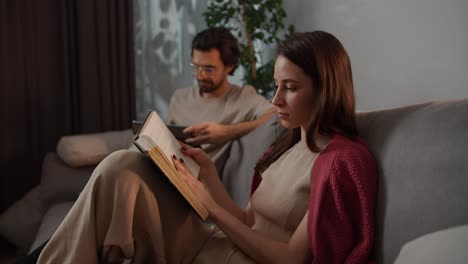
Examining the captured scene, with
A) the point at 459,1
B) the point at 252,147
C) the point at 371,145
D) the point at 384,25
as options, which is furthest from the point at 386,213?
the point at 384,25

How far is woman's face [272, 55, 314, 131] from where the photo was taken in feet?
4.14

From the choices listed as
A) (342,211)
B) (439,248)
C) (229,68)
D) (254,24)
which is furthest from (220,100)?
(439,248)

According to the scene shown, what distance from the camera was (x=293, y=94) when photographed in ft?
4.19

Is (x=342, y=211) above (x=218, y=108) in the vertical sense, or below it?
above

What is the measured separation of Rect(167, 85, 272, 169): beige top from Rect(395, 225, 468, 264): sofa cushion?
1395 millimetres

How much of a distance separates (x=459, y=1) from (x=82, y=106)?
208cm

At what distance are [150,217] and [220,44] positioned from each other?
1282mm

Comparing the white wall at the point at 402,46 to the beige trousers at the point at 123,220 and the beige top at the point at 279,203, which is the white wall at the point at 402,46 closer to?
the beige top at the point at 279,203

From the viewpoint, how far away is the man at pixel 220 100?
2.26 metres

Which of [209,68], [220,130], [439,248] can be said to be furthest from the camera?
[209,68]

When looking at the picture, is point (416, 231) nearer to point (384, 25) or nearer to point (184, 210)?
point (184, 210)

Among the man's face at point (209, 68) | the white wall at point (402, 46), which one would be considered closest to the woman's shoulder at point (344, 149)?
the white wall at point (402, 46)

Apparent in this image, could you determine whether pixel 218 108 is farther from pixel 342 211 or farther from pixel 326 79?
pixel 342 211

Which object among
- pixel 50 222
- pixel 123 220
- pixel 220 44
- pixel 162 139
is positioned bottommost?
pixel 50 222
